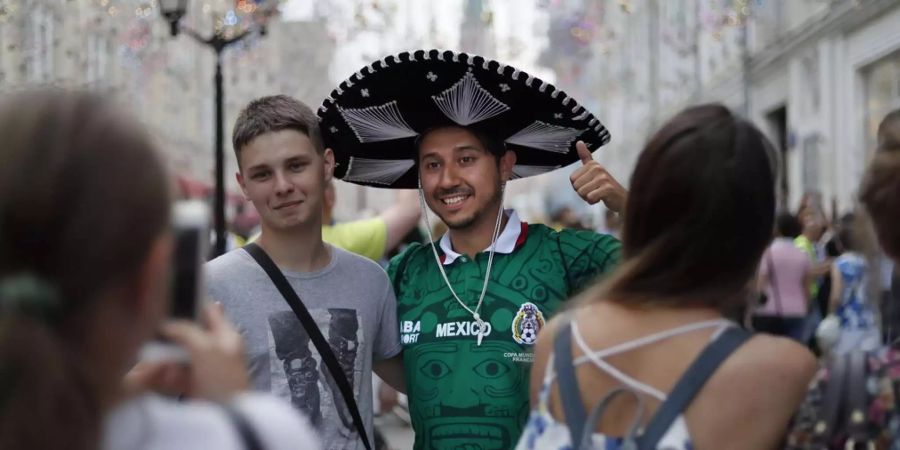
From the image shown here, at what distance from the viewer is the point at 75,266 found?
1331 millimetres

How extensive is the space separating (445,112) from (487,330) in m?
0.75

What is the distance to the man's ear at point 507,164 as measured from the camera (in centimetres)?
382

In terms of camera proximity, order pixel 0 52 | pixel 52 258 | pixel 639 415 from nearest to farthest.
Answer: pixel 52 258, pixel 639 415, pixel 0 52

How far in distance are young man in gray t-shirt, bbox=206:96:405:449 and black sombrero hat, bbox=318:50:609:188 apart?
0.17m

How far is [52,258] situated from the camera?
133 centimetres

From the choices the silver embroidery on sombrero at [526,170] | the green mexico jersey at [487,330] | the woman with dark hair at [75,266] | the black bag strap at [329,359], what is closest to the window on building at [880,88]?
the silver embroidery on sombrero at [526,170]

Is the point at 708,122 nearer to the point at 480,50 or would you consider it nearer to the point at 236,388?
the point at 236,388

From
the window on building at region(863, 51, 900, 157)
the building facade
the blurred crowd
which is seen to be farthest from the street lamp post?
the window on building at region(863, 51, 900, 157)

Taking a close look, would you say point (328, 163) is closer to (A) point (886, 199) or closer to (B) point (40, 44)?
(A) point (886, 199)

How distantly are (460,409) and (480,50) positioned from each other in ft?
78.0

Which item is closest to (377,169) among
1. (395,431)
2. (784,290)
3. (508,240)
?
(508,240)

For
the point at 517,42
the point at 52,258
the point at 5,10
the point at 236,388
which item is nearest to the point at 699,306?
the point at 236,388

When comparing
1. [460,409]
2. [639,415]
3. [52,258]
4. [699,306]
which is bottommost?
[460,409]

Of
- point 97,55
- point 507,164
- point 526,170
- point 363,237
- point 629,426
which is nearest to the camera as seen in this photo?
point 629,426
